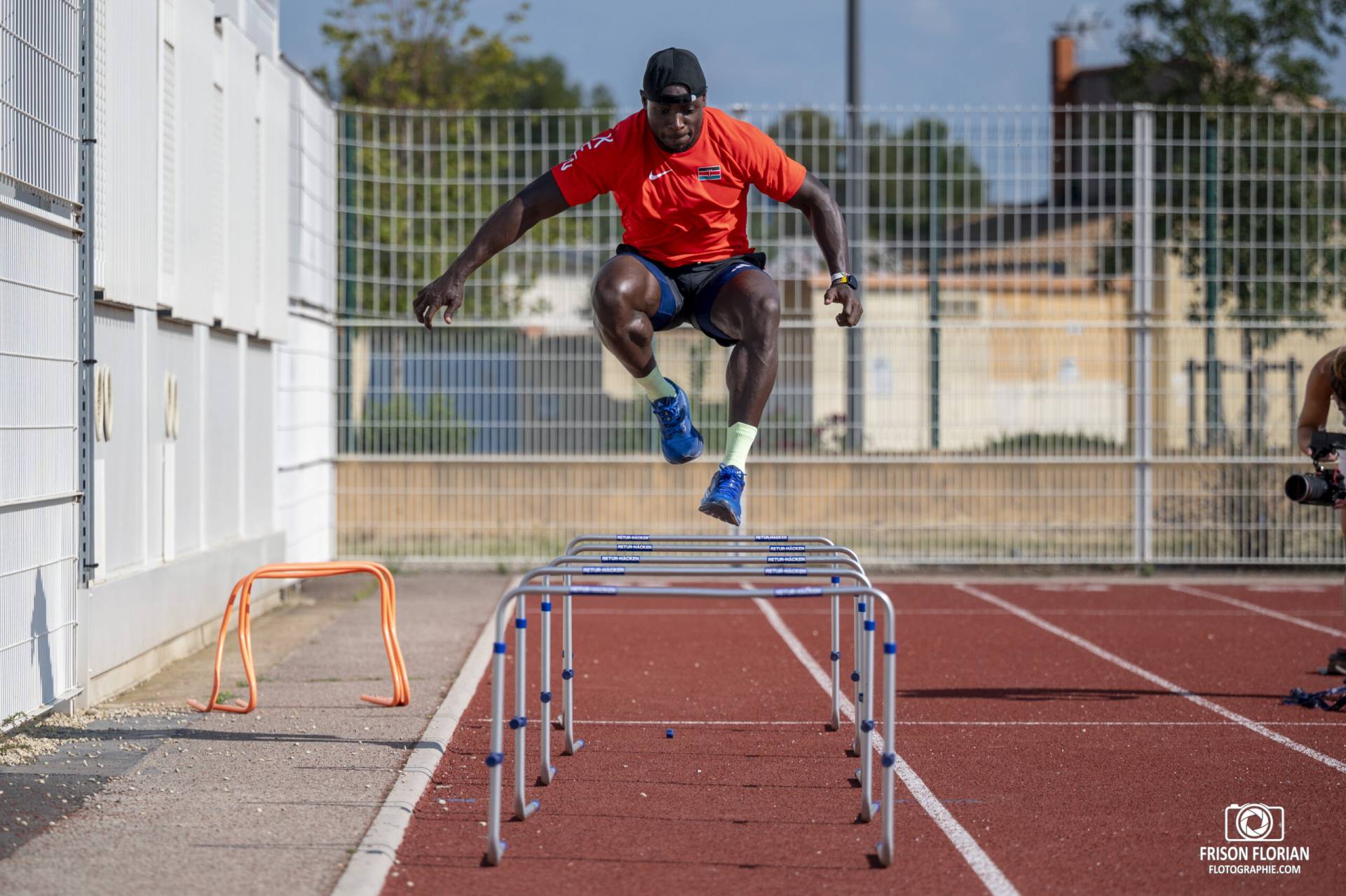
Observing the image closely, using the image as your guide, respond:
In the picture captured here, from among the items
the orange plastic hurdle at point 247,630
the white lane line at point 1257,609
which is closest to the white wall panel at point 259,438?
the orange plastic hurdle at point 247,630

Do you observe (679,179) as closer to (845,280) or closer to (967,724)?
(845,280)

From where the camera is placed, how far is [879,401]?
554 inches

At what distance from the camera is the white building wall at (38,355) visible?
6.29 m

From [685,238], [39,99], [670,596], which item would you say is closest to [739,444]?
[685,238]

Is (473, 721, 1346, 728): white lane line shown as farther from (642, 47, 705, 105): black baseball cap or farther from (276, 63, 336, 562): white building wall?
(276, 63, 336, 562): white building wall

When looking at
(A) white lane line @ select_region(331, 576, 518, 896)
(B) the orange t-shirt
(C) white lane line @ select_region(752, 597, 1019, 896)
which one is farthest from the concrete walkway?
(B) the orange t-shirt

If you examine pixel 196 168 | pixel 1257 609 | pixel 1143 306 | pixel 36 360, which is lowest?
pixel 1257 609

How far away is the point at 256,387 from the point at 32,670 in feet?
16.1

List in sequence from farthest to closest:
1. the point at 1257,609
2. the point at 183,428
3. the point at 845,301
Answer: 1. the point at 1257,609
2. the point at 183,428
3. the point at 845,301

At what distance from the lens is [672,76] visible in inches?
221

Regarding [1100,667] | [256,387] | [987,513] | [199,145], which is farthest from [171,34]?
[987,513]

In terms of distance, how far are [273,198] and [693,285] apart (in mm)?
6348

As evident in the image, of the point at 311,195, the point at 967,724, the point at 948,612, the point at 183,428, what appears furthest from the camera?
the point at 311,195

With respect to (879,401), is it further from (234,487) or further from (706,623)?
(234,487)
